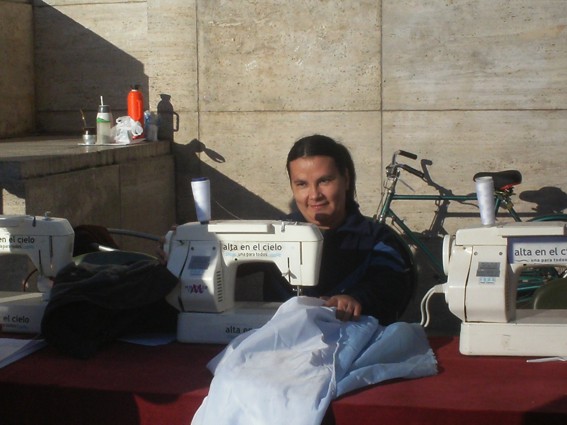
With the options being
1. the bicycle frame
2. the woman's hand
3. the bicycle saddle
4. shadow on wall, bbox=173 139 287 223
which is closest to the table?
the woman's hand

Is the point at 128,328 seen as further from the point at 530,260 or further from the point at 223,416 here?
the point at 530,260

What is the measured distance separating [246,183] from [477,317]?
11.7 ft

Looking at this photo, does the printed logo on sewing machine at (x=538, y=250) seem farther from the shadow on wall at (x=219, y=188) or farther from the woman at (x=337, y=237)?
the shadow on wall at (x=219, y=188)

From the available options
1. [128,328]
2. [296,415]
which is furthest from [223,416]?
[128,328]

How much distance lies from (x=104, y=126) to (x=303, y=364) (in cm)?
365

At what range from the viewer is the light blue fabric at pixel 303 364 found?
2.13 metres

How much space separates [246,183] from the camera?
19.7ft

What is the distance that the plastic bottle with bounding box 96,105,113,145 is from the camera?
5.62 meters

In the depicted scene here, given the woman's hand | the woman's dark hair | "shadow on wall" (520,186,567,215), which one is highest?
the woman's dark hair

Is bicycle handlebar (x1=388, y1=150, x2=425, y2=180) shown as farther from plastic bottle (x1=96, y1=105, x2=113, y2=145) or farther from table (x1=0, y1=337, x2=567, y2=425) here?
table (x1=0, y1=337, x2=567, y2=425)

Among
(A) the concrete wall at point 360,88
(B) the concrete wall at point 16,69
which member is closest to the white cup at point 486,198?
(A) the concrete wall at point 360,88

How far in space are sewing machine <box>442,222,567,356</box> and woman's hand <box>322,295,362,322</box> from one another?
0.25m

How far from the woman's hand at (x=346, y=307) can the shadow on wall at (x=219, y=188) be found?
3297mm

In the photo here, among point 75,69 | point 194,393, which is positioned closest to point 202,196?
point 194,393
